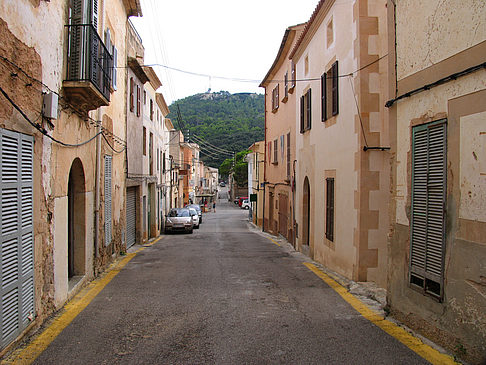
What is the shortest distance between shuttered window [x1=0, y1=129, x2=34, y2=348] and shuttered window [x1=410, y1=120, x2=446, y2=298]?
5085 mm

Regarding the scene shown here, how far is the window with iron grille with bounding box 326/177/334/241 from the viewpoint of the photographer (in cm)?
1154

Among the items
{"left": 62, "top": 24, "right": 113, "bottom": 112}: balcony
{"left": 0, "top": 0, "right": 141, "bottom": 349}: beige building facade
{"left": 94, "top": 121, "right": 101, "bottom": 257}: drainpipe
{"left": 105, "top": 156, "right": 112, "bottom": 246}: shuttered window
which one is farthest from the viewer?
{"left": 105, "top": 156, "right": 112, "bottom": 246}: shuttered window

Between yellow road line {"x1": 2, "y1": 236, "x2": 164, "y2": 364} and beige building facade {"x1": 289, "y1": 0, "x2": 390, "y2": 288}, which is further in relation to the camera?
beige building facade {"x1": 289, "y1": 0, "x2": 390, "y2": 288}

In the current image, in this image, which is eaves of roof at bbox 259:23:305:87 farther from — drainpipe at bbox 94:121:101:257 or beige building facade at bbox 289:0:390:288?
drainpipe at bbox 94:121:101:257

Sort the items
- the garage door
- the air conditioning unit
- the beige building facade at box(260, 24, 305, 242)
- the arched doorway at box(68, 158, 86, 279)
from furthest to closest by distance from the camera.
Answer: the beige building facade at box(260, 24, 305, 242), the garage door, the arched doorway at box(68, 158, 86, 279), the air conditioning unit

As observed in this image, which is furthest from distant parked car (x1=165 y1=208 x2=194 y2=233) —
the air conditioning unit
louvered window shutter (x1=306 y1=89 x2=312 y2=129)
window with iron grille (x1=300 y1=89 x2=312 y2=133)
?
the air conditioning unit

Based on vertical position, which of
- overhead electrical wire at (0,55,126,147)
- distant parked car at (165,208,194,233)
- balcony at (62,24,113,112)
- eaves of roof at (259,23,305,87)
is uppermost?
eaves of roof at (259,23,305,87)

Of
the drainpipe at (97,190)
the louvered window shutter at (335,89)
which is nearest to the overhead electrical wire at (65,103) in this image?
the drainpipe at (97,190)

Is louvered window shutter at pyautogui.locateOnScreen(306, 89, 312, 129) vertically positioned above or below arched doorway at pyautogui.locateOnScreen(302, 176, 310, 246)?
above

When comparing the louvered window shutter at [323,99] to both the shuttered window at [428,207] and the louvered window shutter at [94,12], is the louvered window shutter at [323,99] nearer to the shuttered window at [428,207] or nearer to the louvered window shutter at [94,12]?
the louvered window shutter at [94,12]

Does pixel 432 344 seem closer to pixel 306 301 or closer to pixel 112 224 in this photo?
pixel 306 301

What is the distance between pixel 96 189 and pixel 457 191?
7.84 m

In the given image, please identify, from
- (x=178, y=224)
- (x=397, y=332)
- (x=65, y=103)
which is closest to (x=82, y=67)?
(x=65, y=103)

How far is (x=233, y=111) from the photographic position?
90062 millimetres
